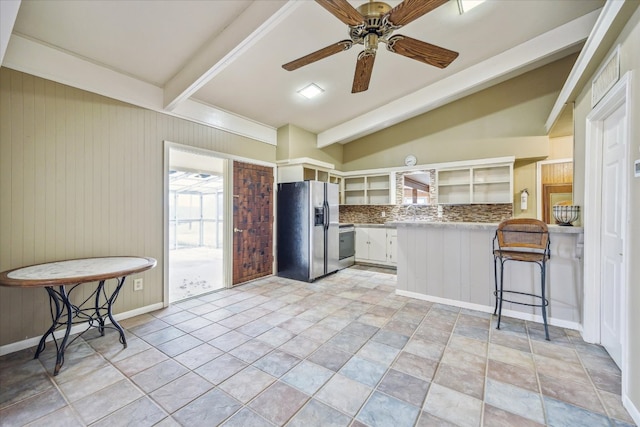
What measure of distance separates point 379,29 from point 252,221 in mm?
3290

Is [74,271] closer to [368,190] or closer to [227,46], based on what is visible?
[227,46]

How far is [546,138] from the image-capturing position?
448 cm

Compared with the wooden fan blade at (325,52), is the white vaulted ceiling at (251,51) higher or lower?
higher

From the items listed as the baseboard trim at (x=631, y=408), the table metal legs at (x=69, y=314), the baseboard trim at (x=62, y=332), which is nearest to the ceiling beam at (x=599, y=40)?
the baseboard trim at (x=631, y=408)

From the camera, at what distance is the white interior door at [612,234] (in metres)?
2.05

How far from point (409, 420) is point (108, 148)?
141 inches

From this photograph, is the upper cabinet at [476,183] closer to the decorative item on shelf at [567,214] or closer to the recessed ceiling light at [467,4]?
the decorative item on shelf at [567,214]

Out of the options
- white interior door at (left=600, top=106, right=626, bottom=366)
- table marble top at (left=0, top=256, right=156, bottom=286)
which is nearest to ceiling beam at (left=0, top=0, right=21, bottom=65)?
table marble top at (left=0, top=256, right=156, bottom=286)

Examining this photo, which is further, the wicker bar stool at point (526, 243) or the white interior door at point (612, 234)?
the wicker bar stool at point (526, 243)

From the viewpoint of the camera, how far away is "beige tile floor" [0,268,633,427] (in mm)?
1611

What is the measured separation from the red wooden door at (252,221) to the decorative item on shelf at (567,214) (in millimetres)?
3943

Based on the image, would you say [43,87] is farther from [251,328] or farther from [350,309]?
[350,309]

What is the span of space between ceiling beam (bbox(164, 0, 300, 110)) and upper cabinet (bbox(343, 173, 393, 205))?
410 centimetres

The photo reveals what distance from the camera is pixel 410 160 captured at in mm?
5625
